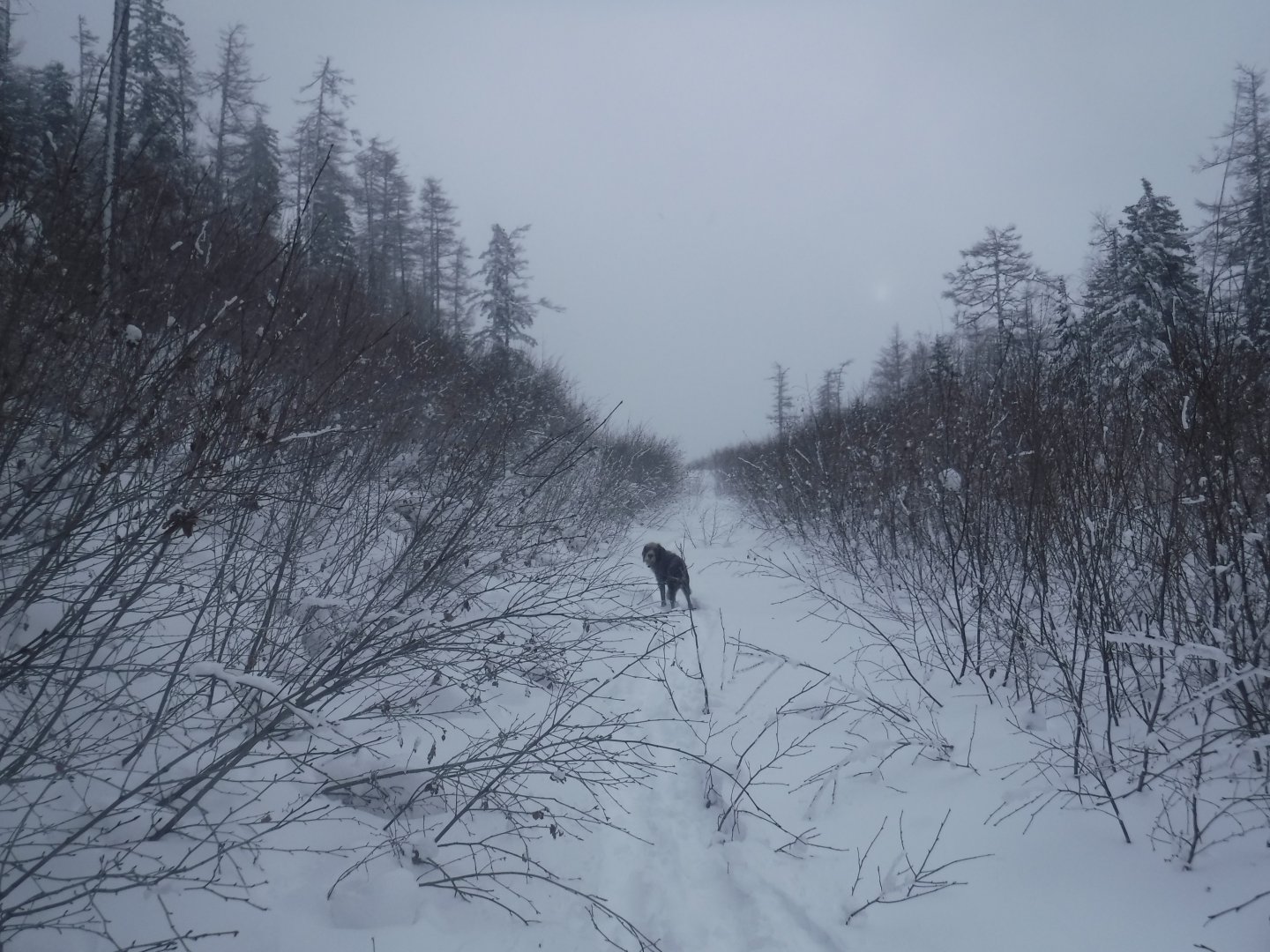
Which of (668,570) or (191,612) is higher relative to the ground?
(191,612)

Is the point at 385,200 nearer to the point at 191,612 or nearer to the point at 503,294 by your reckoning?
the point at 503,294

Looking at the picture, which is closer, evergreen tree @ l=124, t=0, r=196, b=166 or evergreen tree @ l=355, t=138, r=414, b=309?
evergreen tree @ l=124, t=0, r=196, b=166

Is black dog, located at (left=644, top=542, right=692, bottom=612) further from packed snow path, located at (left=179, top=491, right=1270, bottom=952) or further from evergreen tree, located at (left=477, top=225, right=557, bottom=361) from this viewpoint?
evergreen tree, located at (left=477, top=225, right=557, bottom=361)

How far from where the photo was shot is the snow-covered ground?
→ 73.4 inches

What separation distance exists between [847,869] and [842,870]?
20 mm

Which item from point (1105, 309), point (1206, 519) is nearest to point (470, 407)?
point (1105, 309)

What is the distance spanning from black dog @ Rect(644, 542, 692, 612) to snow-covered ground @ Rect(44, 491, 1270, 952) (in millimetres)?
2919

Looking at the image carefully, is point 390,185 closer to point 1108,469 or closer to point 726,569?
point 726,569

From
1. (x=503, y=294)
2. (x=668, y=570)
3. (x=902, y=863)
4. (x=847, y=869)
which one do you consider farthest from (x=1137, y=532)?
(x=503, y=294)

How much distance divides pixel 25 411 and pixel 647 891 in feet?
8.95

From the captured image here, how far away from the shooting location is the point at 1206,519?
2.42 metres

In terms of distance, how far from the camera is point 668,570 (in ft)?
22.0

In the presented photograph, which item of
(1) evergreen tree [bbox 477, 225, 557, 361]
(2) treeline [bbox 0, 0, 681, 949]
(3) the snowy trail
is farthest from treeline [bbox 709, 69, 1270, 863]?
(1) evergreen tree [bbox 477, 225, 557, 361]

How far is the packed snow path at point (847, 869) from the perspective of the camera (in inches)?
73.9
